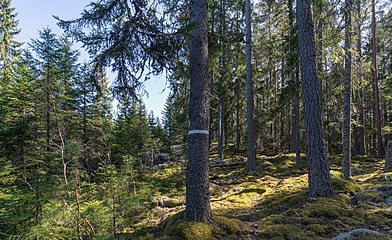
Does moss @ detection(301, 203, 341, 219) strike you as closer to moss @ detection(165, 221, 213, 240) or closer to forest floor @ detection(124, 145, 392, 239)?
forest floor @ detection(124, 145, 392, 239)

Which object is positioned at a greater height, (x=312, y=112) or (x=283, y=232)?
(x=312, y=112)

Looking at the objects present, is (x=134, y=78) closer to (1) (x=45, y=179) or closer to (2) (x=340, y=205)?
(1) (x=45, y=179)

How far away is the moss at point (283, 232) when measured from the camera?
3510 mm

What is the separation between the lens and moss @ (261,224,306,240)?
3510 millimetres

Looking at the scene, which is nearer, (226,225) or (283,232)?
(283,232)

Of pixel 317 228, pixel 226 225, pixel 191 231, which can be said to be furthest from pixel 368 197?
pixel 191 231

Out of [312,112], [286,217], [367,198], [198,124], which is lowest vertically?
[286,217]

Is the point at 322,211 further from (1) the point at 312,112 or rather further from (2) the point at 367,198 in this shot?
(1) the point at 312,112

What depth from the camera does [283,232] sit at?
3641mm

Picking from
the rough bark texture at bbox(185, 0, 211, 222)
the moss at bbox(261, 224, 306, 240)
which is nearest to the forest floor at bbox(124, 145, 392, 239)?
the moss at bbox(261, 224, 306, 240)

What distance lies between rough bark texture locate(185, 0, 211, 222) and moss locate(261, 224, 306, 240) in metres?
0.98

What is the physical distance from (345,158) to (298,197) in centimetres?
478

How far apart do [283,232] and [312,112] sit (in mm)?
2809

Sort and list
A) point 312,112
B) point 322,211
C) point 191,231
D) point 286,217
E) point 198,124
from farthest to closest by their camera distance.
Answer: point 312,112, point 286,217, point 322,211, point 198,124, point 191,231
